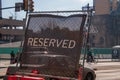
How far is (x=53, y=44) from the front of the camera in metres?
8.65

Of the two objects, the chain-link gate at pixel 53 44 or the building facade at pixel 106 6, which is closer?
the chain-link gate at pixel 53 44

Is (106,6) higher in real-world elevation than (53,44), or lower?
lower

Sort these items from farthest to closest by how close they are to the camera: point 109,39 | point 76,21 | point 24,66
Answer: point 109,39 < point 24,66 < point 76,21

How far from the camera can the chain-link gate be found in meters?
8.41

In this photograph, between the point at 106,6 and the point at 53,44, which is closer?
the point at 53,44

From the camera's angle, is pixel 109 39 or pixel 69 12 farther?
pixel 109 39

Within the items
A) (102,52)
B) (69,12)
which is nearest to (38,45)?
(69,12)

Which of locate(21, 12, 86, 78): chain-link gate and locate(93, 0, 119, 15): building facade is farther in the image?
locate(93, 0, 119, 15): building facade

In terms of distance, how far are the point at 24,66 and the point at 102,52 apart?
59971 mm

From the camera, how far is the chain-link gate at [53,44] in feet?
27.6

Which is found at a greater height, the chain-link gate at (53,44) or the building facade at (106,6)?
the chain-link gate at (53,44)

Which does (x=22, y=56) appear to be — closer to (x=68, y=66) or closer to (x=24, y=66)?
(x=24, y=66)

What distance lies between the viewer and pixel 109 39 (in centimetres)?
11938

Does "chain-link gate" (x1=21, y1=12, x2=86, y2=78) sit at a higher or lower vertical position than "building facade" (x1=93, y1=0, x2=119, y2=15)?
higher
